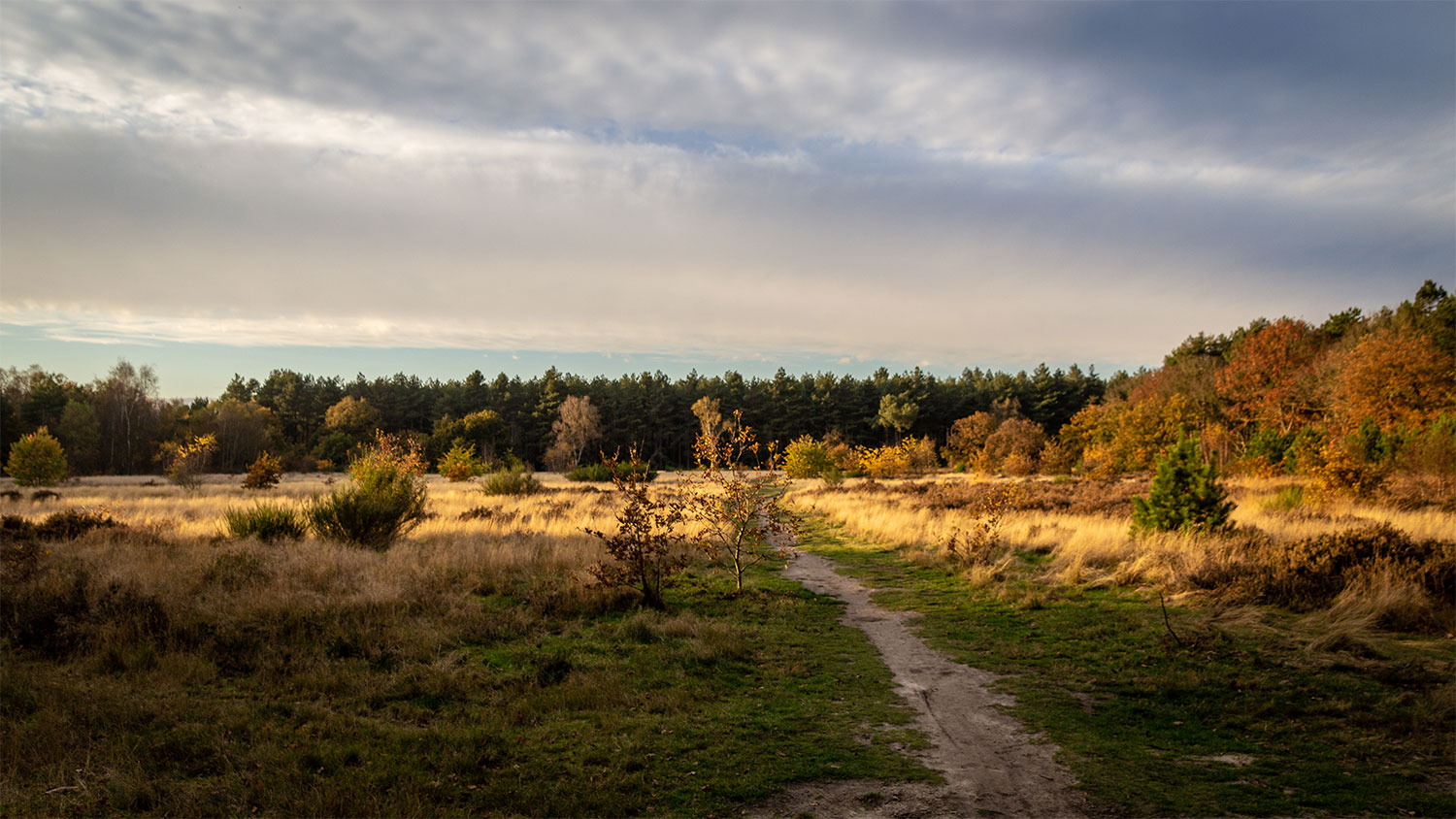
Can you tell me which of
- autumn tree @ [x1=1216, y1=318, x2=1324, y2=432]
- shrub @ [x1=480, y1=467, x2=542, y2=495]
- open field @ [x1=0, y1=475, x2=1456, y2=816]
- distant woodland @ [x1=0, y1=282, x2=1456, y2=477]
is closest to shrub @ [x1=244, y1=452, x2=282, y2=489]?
distant woodland @ [x1=0, y1=282, x2=1456, y2=477]

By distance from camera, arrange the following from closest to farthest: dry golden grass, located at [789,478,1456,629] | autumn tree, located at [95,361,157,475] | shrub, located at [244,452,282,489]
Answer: dry golden grass, located at [789,478,1456,629]
shrub, located at [244,452,282,489]
autumn tree, located at [95,361,157,475]

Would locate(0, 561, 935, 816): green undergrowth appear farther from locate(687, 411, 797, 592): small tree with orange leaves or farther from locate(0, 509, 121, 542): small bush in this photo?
locate(0, 509, 121, 542): small bush

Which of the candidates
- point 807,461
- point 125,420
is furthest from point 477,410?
point 807,461

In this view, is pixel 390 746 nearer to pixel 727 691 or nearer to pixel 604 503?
pixel 727 691

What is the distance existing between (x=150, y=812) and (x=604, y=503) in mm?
20347

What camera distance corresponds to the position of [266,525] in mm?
14195

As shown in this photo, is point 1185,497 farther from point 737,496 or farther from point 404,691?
point 404,691

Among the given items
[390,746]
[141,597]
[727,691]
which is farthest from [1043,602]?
[141,597]

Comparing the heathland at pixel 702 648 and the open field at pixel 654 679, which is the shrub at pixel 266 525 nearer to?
the heathland at pixel 702 648

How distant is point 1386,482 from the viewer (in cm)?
1792

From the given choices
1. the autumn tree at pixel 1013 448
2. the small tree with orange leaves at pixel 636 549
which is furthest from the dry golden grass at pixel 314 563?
the autumn tree at pixel 1013 448

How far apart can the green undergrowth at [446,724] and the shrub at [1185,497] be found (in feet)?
27.5

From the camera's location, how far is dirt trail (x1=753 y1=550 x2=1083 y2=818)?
14.2 feet

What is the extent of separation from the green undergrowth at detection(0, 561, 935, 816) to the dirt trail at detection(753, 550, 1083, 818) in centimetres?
24
